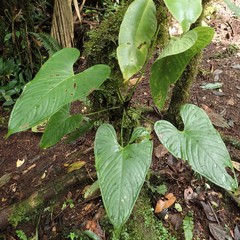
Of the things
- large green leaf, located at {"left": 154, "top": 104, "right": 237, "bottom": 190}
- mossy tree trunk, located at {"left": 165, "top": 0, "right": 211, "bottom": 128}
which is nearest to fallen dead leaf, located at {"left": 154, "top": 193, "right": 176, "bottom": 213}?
mossy tree trunk, located at {"left": 165, "top": 0, "right": 211, "bottom": 128}

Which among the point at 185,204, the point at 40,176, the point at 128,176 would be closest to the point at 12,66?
the point at 40,176

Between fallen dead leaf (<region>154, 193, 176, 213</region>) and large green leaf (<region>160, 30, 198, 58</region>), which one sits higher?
large green leaf (<region>160, 30, 198, 58</region>)

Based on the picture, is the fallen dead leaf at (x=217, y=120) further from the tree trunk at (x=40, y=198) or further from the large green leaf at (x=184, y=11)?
the large green leaf at (x=184, y=11)

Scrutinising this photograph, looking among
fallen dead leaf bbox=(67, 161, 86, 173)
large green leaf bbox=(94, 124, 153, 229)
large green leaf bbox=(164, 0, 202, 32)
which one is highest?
large green leaf bbox=(164, 0, 202, 32)

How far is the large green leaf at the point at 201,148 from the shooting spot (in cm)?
89

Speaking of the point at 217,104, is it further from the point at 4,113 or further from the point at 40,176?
the point at 4,113

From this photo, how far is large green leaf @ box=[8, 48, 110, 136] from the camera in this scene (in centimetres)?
91

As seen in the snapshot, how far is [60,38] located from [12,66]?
47 cm

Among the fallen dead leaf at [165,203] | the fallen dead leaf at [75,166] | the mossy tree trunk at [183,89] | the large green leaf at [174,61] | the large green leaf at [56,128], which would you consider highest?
the large green leaf at [174,61]

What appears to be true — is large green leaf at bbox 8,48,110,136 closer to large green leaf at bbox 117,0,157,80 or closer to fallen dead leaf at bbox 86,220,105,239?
large green leaf at bbox 117,0,157,80

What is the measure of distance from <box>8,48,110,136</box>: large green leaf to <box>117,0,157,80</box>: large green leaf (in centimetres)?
8

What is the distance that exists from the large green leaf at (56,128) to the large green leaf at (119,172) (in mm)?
207

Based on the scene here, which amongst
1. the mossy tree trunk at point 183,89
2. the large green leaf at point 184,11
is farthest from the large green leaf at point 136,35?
the mossy tree trunk at point 183,89

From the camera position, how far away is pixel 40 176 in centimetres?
184
